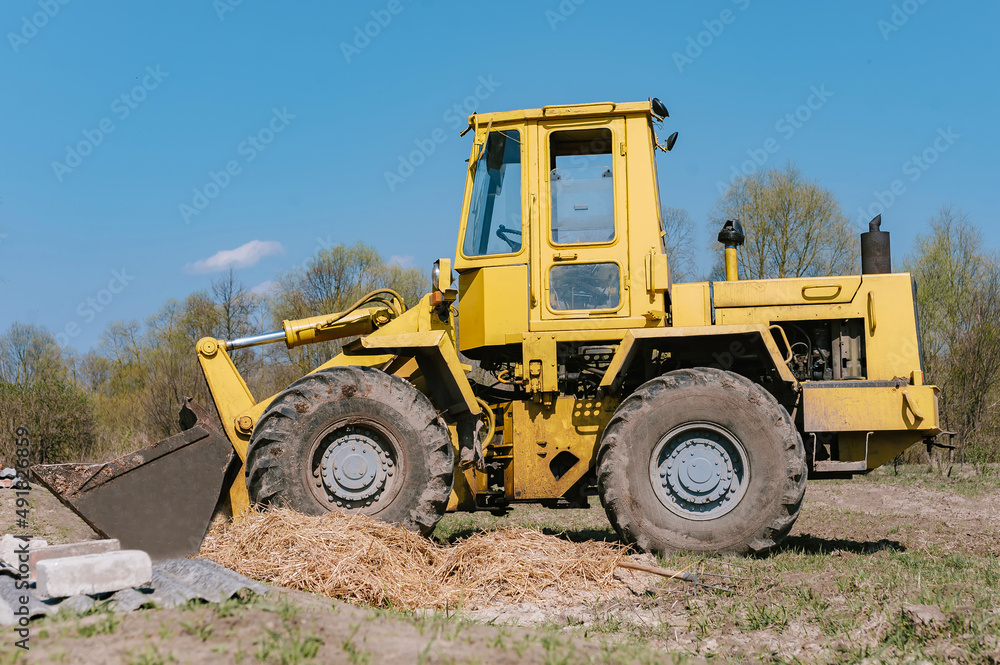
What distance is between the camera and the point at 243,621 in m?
3.59

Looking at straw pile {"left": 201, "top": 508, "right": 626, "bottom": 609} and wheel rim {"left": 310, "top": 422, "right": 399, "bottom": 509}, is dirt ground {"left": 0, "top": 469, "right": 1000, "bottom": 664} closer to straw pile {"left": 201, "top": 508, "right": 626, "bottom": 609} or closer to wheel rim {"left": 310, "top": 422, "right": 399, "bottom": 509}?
straw pile {"left": 201, "top": 508, "right": 626, "bottom": 609}

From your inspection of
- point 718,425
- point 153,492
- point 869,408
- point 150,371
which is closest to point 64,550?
point 153,492

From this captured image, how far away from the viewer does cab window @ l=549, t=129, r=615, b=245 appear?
273 inches

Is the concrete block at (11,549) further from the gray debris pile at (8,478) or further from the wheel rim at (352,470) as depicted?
the gray debris pile at (8,478)

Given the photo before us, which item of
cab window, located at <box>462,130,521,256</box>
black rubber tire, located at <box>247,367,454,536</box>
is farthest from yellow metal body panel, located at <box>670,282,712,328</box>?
black rubber tire, located at <box>247,367,454,536</box>

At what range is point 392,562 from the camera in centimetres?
553

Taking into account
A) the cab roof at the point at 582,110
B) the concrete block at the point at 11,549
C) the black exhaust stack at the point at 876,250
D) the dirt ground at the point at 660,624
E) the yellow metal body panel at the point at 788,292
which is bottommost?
the dirt ground at the point at 660,624

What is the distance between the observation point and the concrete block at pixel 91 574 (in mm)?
3939

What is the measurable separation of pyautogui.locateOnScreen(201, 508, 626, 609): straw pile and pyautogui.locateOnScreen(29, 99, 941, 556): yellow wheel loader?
0.42 metres

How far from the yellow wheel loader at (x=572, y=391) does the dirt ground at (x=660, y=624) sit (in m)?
0.85

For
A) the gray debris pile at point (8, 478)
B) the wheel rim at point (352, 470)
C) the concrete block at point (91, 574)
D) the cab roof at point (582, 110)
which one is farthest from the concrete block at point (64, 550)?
the gray debris pile at point (8, 478)

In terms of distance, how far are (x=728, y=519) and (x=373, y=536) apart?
2691 mm

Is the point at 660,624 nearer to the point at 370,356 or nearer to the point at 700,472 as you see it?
the point at 700,472

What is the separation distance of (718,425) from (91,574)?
442 cm
